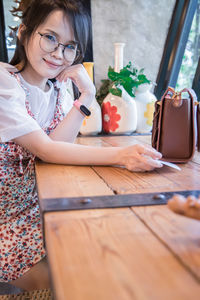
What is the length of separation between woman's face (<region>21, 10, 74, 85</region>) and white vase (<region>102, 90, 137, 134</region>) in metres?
0.75

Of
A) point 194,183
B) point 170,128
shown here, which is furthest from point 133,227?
point 170,128

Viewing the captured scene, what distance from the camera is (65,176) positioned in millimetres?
1007

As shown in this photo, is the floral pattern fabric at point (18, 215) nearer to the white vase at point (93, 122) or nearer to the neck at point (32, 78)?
the neck at point (32, 78)

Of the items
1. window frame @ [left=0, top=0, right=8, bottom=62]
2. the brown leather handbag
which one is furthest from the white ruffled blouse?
window frame @ [left=0, top=0, right=8, bottom=62]

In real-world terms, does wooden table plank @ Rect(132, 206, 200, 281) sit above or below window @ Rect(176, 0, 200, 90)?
below

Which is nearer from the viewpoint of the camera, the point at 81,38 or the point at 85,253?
the point at 85,253

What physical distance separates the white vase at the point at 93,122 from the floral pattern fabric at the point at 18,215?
0.76 m

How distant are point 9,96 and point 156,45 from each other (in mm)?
1887

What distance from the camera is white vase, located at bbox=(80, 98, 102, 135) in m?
2.13

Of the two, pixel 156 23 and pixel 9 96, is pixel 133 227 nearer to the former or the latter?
pixel 9 96

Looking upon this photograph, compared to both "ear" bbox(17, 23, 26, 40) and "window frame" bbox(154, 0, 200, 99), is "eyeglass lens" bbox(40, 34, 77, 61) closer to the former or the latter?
"ear" bbox(17, 23, 26, 40)

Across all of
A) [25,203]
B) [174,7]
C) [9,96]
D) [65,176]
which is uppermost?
[174,7]

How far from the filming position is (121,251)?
0.51 m

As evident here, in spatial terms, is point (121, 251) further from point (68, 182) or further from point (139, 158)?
point (139, 158)
